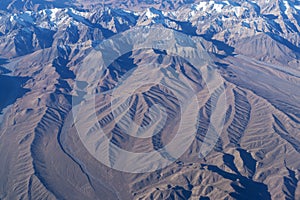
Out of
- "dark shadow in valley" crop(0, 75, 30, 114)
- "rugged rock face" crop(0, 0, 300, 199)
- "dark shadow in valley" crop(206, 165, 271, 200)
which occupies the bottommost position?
"dark shadow in valley" crop(0, 75, 30, 114)

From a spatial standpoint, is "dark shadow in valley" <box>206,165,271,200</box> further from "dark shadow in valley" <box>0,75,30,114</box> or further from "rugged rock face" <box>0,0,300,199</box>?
"dark shadow in valley" <box>0,75,30,114</box>

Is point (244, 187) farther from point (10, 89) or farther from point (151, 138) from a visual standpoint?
point (10, 89)

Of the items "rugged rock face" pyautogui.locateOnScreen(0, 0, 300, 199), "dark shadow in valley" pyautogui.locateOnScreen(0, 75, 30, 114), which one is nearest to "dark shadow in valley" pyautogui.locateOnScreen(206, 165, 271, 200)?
"rugged rock face" pyautogui.locateOnScreen(0, 0, 300, 199)

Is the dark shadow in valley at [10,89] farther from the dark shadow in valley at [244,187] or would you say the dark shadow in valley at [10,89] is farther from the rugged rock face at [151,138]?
the dark shadow in valley at [244,187]

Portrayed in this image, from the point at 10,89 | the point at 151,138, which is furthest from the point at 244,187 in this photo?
the point at 10,89

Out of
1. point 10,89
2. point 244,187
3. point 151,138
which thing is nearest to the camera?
point 244,187

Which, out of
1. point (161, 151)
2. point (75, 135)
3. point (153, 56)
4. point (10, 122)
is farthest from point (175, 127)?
point (153, 56)

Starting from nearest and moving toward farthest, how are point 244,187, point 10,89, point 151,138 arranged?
1. point 244,187
2. point 151,138
3. point 10,89

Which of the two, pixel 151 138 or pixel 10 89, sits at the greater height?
pixel 151 138

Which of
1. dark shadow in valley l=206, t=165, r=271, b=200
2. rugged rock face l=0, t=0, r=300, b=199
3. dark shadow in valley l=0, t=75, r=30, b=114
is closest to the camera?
dark shadow in valley l=206, t=165, r=271, b=200

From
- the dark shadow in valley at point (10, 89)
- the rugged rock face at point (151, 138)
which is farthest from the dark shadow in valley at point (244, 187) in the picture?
the dark shadow in valley at point (10, 89)

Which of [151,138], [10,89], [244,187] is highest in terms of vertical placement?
[244,187]

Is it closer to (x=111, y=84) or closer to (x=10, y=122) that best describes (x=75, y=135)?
(x=10, y=122)
